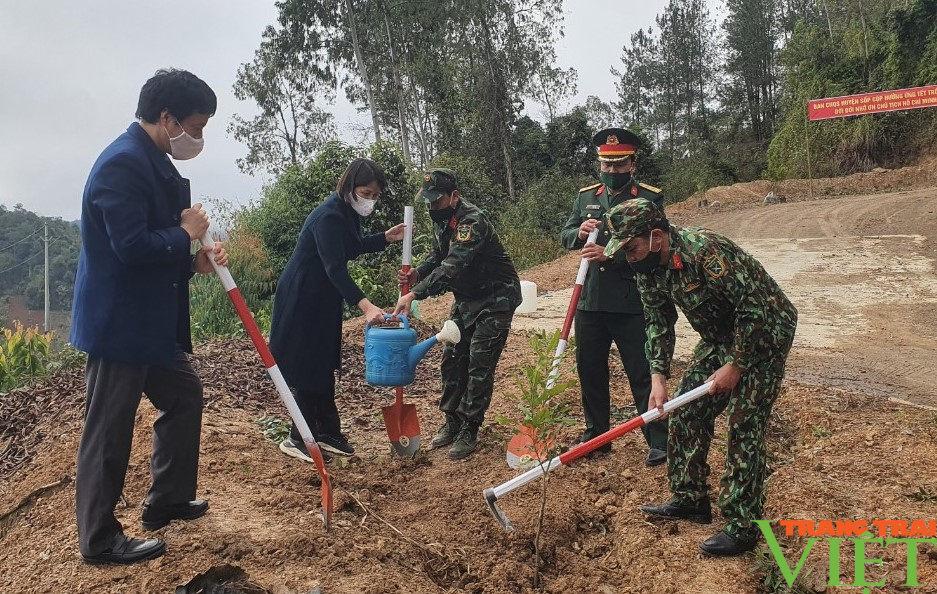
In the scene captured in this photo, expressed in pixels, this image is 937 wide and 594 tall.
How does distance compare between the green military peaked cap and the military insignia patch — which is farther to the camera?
the green military peaked cap

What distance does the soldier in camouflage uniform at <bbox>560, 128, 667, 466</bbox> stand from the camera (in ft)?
12.3

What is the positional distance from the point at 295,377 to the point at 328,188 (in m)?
7.94

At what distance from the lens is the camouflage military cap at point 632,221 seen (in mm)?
2695

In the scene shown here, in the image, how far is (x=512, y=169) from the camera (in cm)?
2683

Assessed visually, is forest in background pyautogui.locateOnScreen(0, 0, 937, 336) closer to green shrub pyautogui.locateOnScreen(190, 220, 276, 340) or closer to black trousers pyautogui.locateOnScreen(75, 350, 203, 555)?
green shrub pyautogui.locateOnScreen(190, 220, 276, 340)

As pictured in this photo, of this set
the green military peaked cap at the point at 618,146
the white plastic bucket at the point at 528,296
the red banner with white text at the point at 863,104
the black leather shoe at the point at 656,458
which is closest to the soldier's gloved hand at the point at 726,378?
the black leather shoe at the point at 656,458

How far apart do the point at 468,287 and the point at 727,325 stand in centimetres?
179

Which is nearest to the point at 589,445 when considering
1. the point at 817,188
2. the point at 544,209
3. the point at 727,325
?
the point at 727,325

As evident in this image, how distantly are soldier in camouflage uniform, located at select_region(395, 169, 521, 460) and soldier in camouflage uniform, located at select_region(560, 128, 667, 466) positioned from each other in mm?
501

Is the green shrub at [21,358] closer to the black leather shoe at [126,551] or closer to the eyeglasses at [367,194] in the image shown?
the eyeglasses at [367,194]

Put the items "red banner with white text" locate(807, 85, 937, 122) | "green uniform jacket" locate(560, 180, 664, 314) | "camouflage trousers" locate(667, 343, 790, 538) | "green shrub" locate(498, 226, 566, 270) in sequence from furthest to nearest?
"red banner with white text" locate(807, 85, 937, 122) < "green shrub" locate(498, 226, 566, 270) < "green uniform jacket" locate(560, 180, 664, 314) < "camouflage trousers" locate(667, 343, 790, 538)

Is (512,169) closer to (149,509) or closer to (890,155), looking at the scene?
(890,155)

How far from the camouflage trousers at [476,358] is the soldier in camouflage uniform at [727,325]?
1.42 metres

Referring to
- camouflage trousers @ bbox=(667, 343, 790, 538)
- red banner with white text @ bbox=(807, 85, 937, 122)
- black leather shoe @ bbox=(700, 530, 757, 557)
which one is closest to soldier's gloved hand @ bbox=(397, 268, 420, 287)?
camouflage trousers @ bbox=(667, 343, 790, 538)
